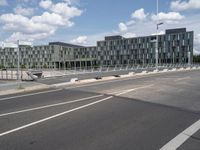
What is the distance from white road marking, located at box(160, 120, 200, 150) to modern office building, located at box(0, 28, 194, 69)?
111261 millimetres

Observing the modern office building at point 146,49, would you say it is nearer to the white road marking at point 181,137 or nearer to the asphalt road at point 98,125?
the asphalt road at point 98,125

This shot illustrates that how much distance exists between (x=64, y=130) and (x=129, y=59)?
13037cm

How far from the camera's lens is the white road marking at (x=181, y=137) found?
6238mm

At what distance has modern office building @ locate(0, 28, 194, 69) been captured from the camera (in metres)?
122

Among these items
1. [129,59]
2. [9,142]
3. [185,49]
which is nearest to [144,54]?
[129,59]

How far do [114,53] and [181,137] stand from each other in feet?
441

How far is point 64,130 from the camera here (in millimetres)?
7625

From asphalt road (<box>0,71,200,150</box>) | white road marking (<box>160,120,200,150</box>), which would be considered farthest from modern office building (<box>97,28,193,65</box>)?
white road marking (<box>160,120,200,150</box>)

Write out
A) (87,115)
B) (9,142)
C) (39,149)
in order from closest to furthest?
(39,149), (9,142), (87,115)

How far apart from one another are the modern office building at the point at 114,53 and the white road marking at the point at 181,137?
365 feet

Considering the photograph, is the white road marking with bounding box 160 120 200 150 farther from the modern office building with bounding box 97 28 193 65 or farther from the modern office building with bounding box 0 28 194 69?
the modern office building with bounding box 0 28 194 69

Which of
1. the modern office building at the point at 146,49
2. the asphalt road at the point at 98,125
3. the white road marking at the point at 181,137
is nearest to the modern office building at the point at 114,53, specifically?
the modern office building at the point at 146,49

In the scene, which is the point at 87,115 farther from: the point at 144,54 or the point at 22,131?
the point at 144,54

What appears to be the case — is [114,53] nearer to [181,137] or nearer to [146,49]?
[146,49]
